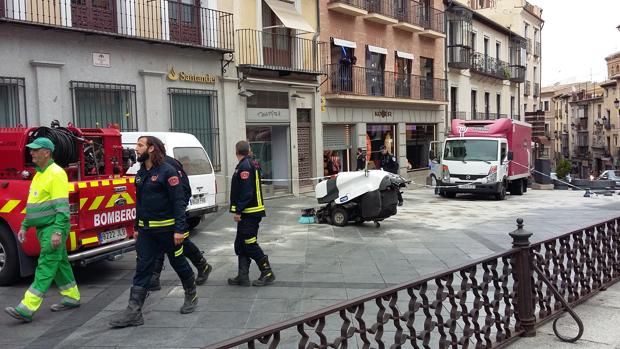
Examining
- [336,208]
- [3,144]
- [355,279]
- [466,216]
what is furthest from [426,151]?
[3,144]

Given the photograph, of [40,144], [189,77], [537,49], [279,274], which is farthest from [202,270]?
[537,49]

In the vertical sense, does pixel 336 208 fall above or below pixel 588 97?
below

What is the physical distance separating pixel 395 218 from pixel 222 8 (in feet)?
26.1

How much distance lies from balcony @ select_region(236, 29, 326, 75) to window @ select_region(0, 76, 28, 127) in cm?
650

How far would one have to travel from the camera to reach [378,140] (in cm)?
2427

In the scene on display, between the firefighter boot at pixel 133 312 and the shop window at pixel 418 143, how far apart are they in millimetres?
21759

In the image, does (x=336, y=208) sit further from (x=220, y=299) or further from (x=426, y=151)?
(x=426, y=151)

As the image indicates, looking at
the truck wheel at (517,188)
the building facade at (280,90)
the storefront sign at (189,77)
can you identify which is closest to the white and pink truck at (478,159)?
the truck wheel at (517,188)

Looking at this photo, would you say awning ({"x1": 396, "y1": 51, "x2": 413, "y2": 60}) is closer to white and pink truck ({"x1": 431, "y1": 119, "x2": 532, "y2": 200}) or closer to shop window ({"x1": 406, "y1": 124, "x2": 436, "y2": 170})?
shop window ({"x1": 406, "y1": 124, "x2": 436, "y2": 170})

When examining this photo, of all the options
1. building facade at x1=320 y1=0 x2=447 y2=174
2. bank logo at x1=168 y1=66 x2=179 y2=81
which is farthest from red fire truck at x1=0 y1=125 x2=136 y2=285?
building facade at x1=320 y1=0 x2=447 y2=174

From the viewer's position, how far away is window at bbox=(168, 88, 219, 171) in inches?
580

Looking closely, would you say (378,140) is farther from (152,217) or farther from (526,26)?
(526,26)

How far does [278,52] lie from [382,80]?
6.63 metres

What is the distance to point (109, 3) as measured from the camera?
43.5 ft
